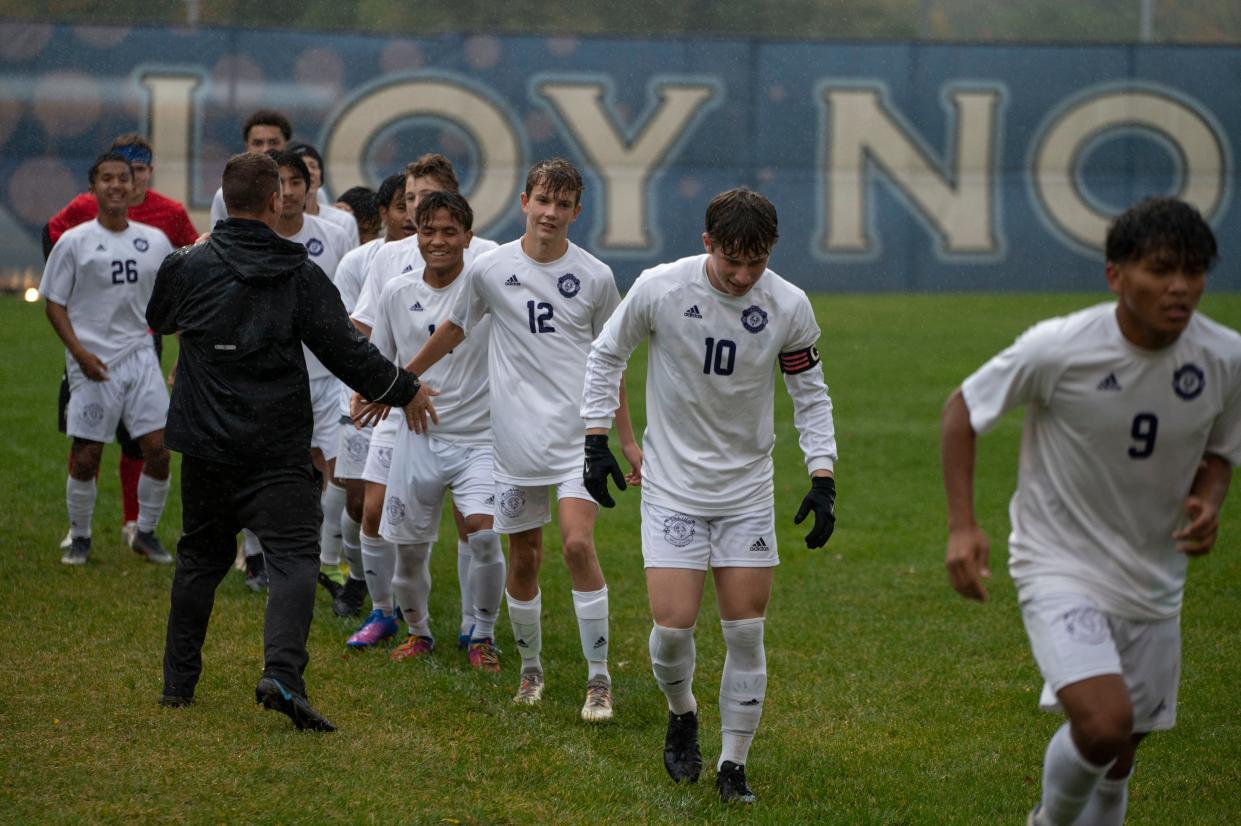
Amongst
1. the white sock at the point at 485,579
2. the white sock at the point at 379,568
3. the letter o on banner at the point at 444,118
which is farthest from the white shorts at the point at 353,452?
the letter o on banner at the point at 444,118

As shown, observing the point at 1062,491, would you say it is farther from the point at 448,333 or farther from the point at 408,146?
the point at 408,146

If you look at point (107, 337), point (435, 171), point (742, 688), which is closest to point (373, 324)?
point (435, 171)

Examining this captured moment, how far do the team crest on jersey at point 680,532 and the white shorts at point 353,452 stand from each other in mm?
3207

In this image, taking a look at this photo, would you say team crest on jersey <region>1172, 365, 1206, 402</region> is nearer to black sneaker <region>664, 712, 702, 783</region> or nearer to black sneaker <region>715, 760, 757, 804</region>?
black sneaker <region>715, 760, 757, 804</region>

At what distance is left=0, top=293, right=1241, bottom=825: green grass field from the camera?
5328mm

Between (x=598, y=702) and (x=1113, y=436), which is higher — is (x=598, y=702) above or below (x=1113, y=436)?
below

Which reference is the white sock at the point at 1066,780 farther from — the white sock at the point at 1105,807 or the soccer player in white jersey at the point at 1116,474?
the white sock at the point at 1105,807

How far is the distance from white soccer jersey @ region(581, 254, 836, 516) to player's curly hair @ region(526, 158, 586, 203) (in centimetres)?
110

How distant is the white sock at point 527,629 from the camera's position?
23.3 ft

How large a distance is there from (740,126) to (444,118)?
5.22m

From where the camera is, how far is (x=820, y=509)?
228 inches

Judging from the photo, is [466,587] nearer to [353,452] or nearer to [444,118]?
[353,452]

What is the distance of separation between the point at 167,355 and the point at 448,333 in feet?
43.8

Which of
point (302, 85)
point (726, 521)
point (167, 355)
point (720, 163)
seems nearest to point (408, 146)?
point (302, 85)
